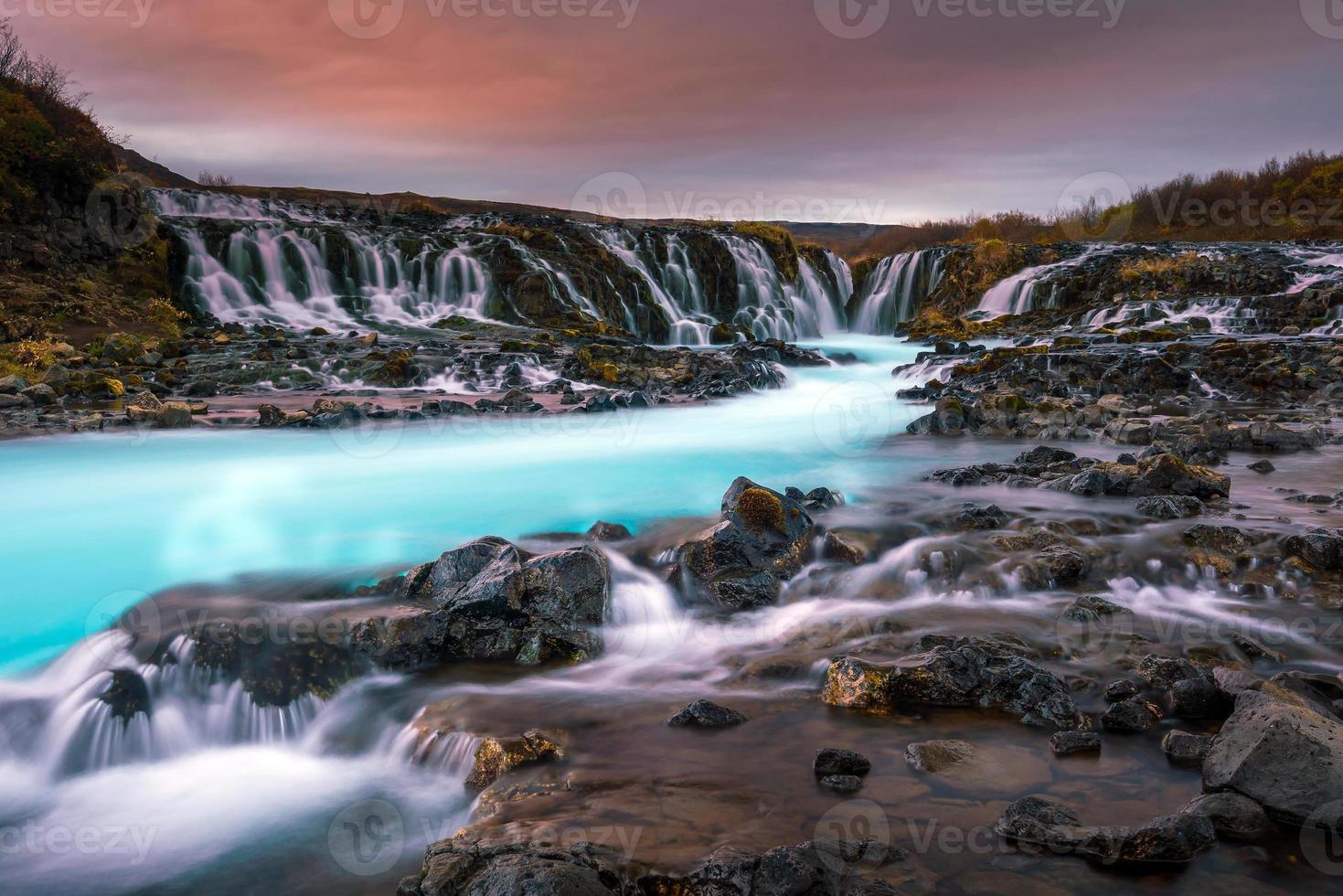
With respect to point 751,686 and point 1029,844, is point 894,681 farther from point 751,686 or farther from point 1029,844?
point 1029,844

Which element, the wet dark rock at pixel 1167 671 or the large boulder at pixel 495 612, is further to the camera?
the large boulder at pixel 495 612

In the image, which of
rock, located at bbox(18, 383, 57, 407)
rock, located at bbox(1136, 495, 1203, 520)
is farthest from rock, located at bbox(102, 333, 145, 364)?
rock, located at bbox(1136, 495, 1203, 520)

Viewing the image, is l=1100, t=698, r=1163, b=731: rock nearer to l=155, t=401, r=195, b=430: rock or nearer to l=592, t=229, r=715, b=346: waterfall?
l=155, t=401, r=195, b=430: rock

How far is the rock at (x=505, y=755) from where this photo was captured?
3.72 meters

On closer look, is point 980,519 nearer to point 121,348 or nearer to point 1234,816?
point 1234,816

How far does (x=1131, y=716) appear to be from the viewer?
389cm

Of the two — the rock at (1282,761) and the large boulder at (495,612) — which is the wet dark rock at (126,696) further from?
the rock at (1282,761)

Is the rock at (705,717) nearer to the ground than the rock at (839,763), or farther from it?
nearer to the ground

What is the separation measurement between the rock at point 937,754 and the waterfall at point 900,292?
34384 mm

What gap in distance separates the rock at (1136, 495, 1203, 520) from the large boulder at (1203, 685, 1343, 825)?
153 inches

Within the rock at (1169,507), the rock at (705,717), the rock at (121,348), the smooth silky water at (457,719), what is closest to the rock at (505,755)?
the smooth silky water at (457,719)

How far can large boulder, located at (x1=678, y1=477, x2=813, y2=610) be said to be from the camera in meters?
5.89

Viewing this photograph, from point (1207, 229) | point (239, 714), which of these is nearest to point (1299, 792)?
point (239, 714)

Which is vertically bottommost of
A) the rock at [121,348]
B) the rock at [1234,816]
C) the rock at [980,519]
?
the rock at [1234,816]
